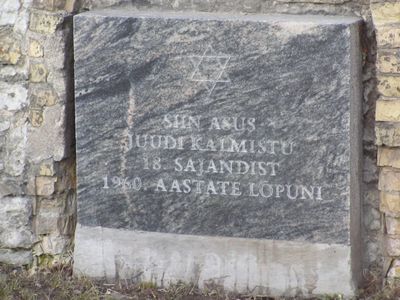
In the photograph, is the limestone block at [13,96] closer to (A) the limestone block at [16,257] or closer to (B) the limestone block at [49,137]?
(B) the limestone block at [49,137]

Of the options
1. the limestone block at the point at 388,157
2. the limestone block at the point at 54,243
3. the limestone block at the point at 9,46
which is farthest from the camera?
the limestone block at the point at 54,243

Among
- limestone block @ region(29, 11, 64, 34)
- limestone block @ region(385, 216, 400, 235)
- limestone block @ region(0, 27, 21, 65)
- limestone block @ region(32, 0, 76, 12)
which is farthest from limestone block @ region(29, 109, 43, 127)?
limestone block @ region(385, 216, 400, 235)

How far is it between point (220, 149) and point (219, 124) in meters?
0.12

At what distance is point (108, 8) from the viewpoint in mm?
4918

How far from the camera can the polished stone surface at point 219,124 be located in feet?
14.8

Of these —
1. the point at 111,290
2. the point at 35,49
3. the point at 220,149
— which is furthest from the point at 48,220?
the point at 220,149

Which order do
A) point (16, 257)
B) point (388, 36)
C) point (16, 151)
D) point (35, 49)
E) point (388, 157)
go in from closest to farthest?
point (388, 36) → point (388, 157) → point (35, 49) → point (16, 151) → point (16, 257)

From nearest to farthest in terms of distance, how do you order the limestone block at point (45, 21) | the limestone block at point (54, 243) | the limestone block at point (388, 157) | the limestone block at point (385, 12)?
the limestone block at point (385, 12) < the limestone block at point (388, 157) < the limestone block at point (45, 21) < the limestone block at point (54, 243)

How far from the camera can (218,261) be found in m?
4.72

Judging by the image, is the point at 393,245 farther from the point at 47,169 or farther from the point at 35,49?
the point at 35,49

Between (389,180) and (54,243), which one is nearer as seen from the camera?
(389,180)

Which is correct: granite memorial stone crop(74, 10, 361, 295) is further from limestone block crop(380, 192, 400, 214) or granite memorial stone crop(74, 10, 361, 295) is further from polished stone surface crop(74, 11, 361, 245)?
limestone block crop(380, 192, 400, 214)

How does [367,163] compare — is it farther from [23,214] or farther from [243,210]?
[23,214]

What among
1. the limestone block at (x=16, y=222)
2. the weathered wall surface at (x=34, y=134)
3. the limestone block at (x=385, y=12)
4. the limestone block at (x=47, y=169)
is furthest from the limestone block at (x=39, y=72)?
the limestone block at (x=385, y=12)
